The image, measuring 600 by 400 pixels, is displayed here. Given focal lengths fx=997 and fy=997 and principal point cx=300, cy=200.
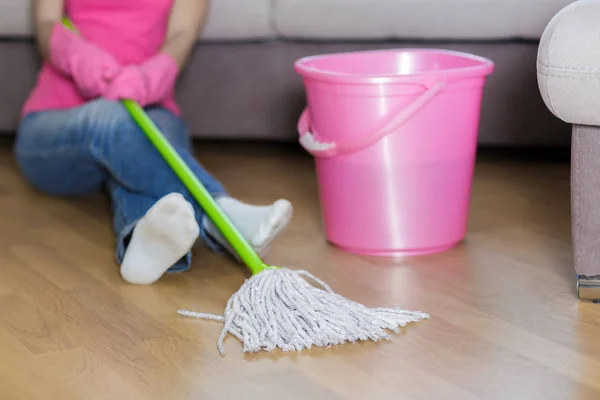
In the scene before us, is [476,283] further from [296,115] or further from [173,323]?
[296,115]

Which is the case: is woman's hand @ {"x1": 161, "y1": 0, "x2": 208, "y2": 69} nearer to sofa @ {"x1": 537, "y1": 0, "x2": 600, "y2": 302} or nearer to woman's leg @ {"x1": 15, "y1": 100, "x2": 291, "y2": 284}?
woman's leg @ {"x1": 15, "y1": 100, "x2": 291, "y2": 284}

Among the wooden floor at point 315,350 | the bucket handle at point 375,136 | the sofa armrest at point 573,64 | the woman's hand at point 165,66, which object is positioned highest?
the sofa armrest at point 573,64

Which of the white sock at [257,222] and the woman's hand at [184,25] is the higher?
the woman's hand at [184,25]

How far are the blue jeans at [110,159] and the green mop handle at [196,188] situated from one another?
0.02 meters

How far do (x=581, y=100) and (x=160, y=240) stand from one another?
64 centimetres

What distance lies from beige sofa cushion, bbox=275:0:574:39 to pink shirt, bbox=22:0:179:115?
0.31 meters

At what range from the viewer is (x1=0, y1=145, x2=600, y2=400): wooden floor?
118cm

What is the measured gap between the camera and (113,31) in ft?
6.66

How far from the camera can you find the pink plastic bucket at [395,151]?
1582 millimetres

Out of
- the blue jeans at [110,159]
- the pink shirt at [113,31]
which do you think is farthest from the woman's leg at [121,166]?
the pink shirt at [113,31]

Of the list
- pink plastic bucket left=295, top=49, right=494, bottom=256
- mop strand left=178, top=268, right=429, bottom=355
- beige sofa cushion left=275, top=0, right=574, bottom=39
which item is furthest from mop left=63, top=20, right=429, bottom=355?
beige sofa cushion left=275, top=0, right=574, bottom=39

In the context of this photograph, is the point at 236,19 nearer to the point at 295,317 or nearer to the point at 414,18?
the point at 414,18

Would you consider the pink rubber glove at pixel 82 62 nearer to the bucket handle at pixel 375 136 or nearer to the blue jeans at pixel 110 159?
the blue jeans at pixel 110 159

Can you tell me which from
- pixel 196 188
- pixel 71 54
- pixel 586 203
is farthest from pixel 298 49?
pixel 586 203
